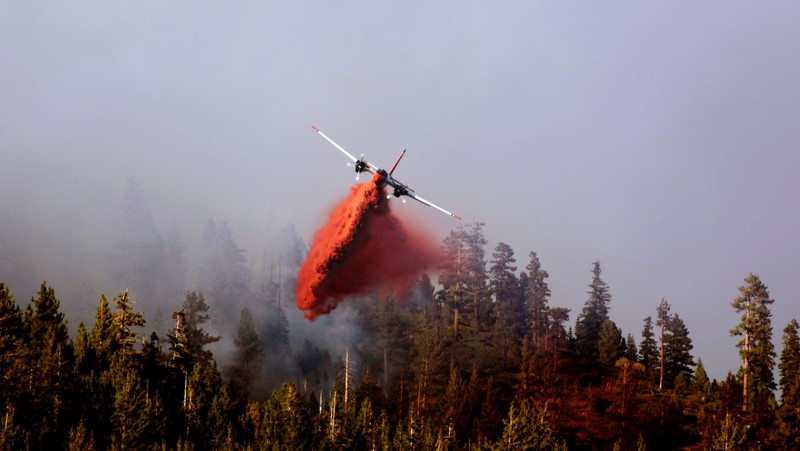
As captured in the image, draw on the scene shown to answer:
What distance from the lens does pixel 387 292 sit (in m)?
152

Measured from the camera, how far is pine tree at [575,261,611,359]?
158 m

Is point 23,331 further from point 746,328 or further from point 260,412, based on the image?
point 746,328

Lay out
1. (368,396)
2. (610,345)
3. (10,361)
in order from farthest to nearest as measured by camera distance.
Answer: (610,345)
(368,396)
(10,361)

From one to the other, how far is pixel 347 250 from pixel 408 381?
47.2 m

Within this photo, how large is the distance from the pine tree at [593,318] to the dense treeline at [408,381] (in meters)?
0.30

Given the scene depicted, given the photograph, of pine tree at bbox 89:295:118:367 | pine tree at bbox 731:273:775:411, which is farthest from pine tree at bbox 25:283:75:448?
pine tree at bbox 731:273:775:411

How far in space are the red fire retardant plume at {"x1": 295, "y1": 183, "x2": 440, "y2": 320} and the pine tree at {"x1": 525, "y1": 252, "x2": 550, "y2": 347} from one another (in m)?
67.6

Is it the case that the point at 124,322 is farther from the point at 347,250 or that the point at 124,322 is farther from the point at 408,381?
the point at 408,381

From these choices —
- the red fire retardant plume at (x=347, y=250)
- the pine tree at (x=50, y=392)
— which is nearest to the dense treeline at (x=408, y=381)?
the pine tree at (x=50, y=392)

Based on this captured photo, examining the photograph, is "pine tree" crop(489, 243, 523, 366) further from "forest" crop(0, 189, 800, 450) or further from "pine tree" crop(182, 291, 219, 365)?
"pine tree" crop(182, 291, 219, 365)

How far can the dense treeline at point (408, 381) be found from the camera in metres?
71.4

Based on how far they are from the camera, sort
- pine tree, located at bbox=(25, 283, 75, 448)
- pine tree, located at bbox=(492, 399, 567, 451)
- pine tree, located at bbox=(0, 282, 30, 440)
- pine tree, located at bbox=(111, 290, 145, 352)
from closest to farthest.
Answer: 1. pine tree, located at bbox=(0, 282, 30, 440)
2. pine tree, located at bbox=(25, 283, 75, 448)
3. pine tree, located at bbox=(492, 399, 567, 451)
4. pine tree, located at bbox=(111, 290, 145, 352)

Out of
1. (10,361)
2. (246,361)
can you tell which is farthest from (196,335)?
(10,361)

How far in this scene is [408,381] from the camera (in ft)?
406
